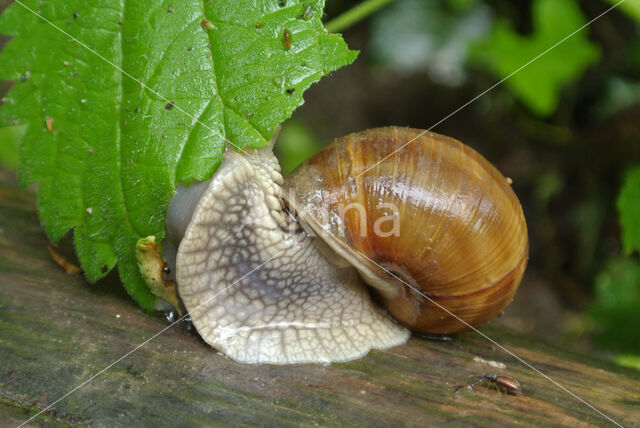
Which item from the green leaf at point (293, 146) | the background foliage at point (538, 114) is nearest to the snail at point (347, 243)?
the background foliage at point (538, 114)

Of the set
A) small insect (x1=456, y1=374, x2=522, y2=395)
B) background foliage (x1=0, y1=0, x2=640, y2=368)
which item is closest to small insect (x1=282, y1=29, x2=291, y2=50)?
small insect (x1=456, y1=374, x2=522, y2=395)

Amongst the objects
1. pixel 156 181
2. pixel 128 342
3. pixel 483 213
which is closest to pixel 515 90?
pixel 483 213

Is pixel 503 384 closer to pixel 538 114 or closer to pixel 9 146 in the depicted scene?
pixel 538 114

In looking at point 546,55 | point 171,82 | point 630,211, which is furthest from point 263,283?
point 546,55

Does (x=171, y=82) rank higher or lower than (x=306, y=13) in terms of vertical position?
lower

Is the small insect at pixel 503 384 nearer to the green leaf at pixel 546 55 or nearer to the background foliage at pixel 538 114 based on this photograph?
the background foliage at pixel 538 114

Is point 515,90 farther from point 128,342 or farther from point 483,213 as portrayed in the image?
point 128,342
